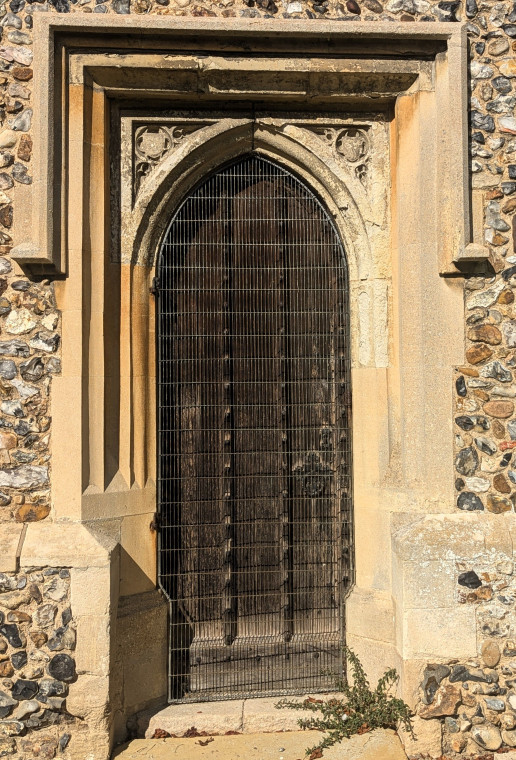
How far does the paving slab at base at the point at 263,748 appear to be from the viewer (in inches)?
157

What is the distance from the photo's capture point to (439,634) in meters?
4.02

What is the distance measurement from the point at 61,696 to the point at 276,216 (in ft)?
10.6

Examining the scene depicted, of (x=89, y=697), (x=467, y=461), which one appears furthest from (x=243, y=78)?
(x=89, y=697)

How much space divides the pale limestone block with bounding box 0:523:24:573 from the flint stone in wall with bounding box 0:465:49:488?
9.2 inches

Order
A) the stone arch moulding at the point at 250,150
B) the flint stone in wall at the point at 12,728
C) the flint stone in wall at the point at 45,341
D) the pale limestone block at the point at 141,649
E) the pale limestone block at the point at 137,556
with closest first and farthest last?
the flint stone in wall at the point at 12,728 → the flint stone in wall at the point at 45,341 → the pale limestone block at the point at 141,649 → the pale limestone block at the point at 137,556 → the stone arch moulding at the point at 250,150

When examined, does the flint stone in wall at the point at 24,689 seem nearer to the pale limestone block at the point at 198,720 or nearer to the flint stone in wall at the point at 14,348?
the pale limestone block at the point at 198,720

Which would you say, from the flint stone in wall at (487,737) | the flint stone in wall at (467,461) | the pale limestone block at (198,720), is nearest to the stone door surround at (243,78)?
the flint stone in wall at (467,461)

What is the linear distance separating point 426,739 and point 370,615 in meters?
0.76

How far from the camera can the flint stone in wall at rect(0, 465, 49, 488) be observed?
409 centimetres

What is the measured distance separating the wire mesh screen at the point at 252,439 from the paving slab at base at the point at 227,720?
7.9 inches

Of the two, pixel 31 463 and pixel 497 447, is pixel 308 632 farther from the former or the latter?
Result: pixel 31 463

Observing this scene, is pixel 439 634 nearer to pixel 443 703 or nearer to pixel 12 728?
pixel 443 703

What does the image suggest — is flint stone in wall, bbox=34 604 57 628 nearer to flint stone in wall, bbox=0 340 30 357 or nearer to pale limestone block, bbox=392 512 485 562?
flint stone in wall, bbox=0 340 30 357

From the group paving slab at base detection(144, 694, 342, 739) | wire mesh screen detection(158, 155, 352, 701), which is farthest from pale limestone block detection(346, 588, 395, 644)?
paving slab at base detection(144, 694, 342, 739)
